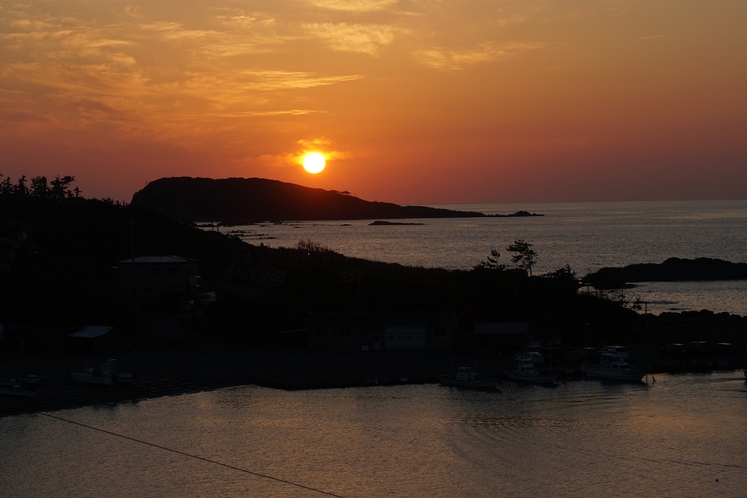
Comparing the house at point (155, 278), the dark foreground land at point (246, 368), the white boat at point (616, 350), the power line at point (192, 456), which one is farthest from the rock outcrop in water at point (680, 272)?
the power line at point (192, 456)

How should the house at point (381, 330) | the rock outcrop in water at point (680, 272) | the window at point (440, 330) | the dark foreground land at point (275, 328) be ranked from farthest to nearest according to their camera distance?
the rock outcrop in water at point (680, 272) → the window at point (440, 330) → the house at point (381, 330) → the dark foreground land at point (275, 328)

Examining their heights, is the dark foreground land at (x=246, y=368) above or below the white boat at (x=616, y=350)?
below

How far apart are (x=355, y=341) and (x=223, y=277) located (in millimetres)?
23009

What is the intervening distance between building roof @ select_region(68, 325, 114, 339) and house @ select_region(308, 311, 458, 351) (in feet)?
28.3

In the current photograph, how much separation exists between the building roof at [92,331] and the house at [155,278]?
10.00 metres

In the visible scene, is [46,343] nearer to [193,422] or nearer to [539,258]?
[193,422]

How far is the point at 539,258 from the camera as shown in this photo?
108812mm

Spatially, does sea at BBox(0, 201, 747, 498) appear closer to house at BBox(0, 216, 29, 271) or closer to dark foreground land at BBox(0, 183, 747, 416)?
dark foreground land at BBox(0, 183, 747, 416)

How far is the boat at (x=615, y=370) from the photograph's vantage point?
33.1 meters

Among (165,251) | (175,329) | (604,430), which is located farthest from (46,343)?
(165,251)

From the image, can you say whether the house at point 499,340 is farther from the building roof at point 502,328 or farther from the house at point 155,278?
the house at point 155,278

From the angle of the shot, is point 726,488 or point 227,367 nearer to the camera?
point 726,488

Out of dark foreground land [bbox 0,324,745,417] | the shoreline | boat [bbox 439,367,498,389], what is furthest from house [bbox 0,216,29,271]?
boat [bbox 439,367,498,389]

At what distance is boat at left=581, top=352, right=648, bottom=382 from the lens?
33.1 meters
